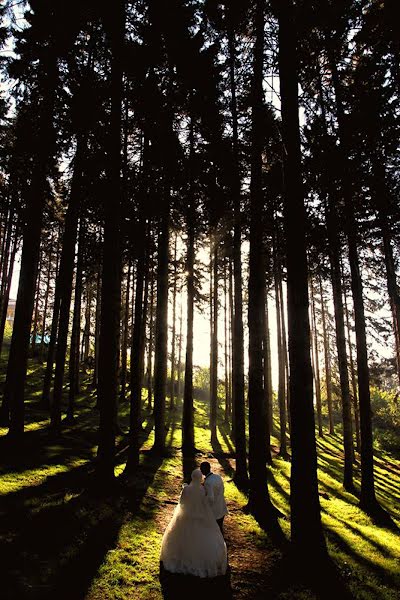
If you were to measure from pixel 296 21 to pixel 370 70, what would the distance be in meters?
3.55

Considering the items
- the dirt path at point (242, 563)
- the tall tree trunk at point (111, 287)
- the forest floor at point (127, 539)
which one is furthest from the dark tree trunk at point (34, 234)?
the dirt path at point (242, 563)

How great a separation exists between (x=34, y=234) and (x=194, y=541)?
1020cm

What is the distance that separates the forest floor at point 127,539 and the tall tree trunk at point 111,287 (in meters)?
1.09

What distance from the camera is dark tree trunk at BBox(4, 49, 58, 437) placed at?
1080 cm

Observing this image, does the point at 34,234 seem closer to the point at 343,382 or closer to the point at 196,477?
the point at 196,477

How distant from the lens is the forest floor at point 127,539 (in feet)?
15.6

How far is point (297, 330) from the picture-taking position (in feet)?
21.2

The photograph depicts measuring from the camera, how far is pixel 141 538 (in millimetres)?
6426

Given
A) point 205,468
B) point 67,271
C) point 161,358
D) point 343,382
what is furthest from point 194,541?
point 67,271

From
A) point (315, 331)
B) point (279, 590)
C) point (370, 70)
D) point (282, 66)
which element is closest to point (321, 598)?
point (279, 590)

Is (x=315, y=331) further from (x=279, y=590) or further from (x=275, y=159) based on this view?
(x=279, y=590)

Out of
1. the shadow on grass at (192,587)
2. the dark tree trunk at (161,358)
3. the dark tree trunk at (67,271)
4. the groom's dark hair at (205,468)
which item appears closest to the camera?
the shadow on grass at (192,587)

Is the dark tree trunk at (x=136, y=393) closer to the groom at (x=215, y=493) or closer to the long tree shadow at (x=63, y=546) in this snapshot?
the long tree shadow at (x=63, y=546)

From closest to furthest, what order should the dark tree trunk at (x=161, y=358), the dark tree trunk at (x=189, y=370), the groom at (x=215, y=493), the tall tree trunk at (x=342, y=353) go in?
the groom at (x=215, y=493) < the tall tree trunk at (x=342, y=353) < the dark tree trunk at (x=161, y=358) < the dark tree trunk at (x=189, y=370)
